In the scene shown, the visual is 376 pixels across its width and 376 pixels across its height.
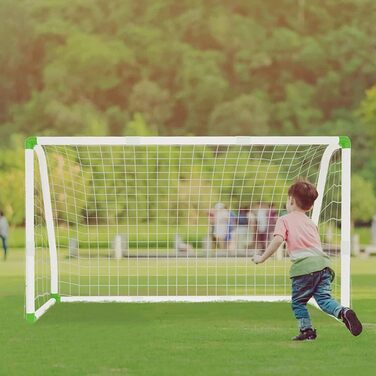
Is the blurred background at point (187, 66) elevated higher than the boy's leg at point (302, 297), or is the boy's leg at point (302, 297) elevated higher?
the blurred background at point (187, 66)

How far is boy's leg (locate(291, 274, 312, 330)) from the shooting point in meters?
10.6

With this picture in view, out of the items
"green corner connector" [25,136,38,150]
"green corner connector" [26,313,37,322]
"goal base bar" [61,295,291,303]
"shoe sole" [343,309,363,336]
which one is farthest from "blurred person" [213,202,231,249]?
"shoe sole" [343,309,363,336]

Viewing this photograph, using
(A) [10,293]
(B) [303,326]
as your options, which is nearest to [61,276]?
(A) [10,293]

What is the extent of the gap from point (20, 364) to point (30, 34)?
7920 cm

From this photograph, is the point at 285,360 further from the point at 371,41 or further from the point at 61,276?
the point at 371,41

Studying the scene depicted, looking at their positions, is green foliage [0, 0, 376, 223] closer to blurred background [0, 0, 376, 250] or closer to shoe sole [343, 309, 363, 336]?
blurred background [0, 0, 376, 250]

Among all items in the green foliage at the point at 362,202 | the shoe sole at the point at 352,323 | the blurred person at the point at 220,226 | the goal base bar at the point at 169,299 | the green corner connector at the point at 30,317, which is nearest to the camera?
the shoe sole at the point at 352,323

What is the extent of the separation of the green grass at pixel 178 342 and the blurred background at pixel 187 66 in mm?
64281

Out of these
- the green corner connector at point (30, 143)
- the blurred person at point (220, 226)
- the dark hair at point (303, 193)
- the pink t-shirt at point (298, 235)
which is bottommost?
the blurred person at point (220, 226)

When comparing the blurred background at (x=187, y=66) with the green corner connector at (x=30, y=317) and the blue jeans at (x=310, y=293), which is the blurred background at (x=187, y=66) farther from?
the blue jeans at (x=310, y=293)

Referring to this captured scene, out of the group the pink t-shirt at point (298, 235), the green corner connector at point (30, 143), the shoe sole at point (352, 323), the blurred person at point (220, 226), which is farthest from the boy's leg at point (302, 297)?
the blurred person at point (220, 226)

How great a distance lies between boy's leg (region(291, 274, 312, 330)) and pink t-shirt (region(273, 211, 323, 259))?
22 centimetres

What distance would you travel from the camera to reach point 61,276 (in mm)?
22547

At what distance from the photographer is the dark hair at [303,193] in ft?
35.0
